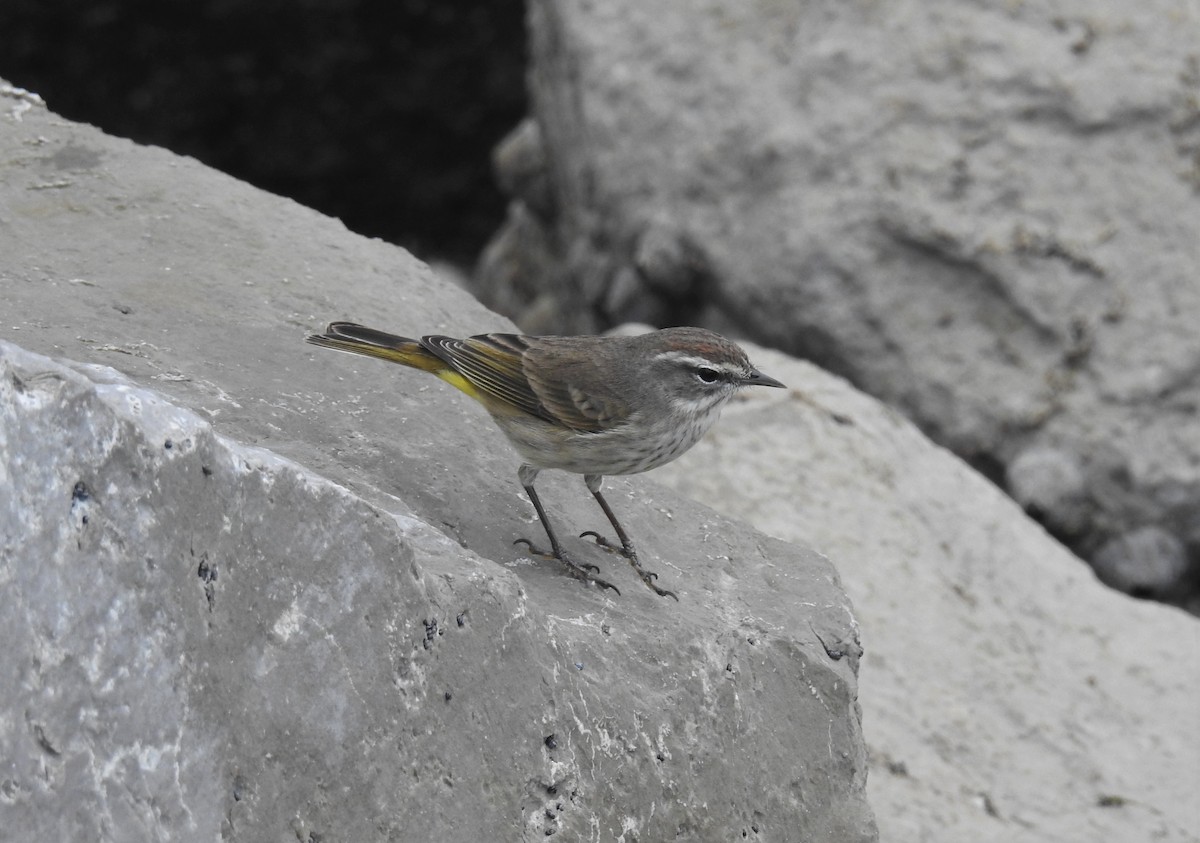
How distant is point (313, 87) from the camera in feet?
45.7

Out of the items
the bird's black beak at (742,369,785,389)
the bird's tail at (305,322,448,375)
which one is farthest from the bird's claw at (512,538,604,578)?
the bird's black beak at (742,369,785,389)

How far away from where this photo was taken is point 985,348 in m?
9.41

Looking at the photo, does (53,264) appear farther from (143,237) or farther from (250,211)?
(250,211)

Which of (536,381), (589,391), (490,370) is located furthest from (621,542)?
(490,370)

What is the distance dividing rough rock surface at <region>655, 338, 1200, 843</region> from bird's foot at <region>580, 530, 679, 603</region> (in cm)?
177

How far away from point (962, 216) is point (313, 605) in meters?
6.52

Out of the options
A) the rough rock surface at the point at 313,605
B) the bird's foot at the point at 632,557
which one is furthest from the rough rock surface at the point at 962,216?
the bird's foot at the point at 632,557

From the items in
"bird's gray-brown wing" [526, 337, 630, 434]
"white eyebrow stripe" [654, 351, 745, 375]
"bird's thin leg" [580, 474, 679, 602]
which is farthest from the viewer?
"white eyebrow stripe" [654, 351, 745, 375]

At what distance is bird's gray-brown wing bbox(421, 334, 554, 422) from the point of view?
→ 19.1ft

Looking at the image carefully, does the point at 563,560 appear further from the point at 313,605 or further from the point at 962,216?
the point at 962,216

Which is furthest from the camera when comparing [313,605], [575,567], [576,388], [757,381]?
[757,381]

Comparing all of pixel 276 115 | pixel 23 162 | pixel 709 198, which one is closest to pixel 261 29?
pixel 276 115

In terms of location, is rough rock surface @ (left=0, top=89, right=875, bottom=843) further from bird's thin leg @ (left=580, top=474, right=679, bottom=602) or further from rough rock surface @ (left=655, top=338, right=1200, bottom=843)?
rough rock surface @ (left=655, top=338, right=1200, bottom=843)

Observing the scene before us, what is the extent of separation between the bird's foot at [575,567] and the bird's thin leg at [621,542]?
6.8 inches
